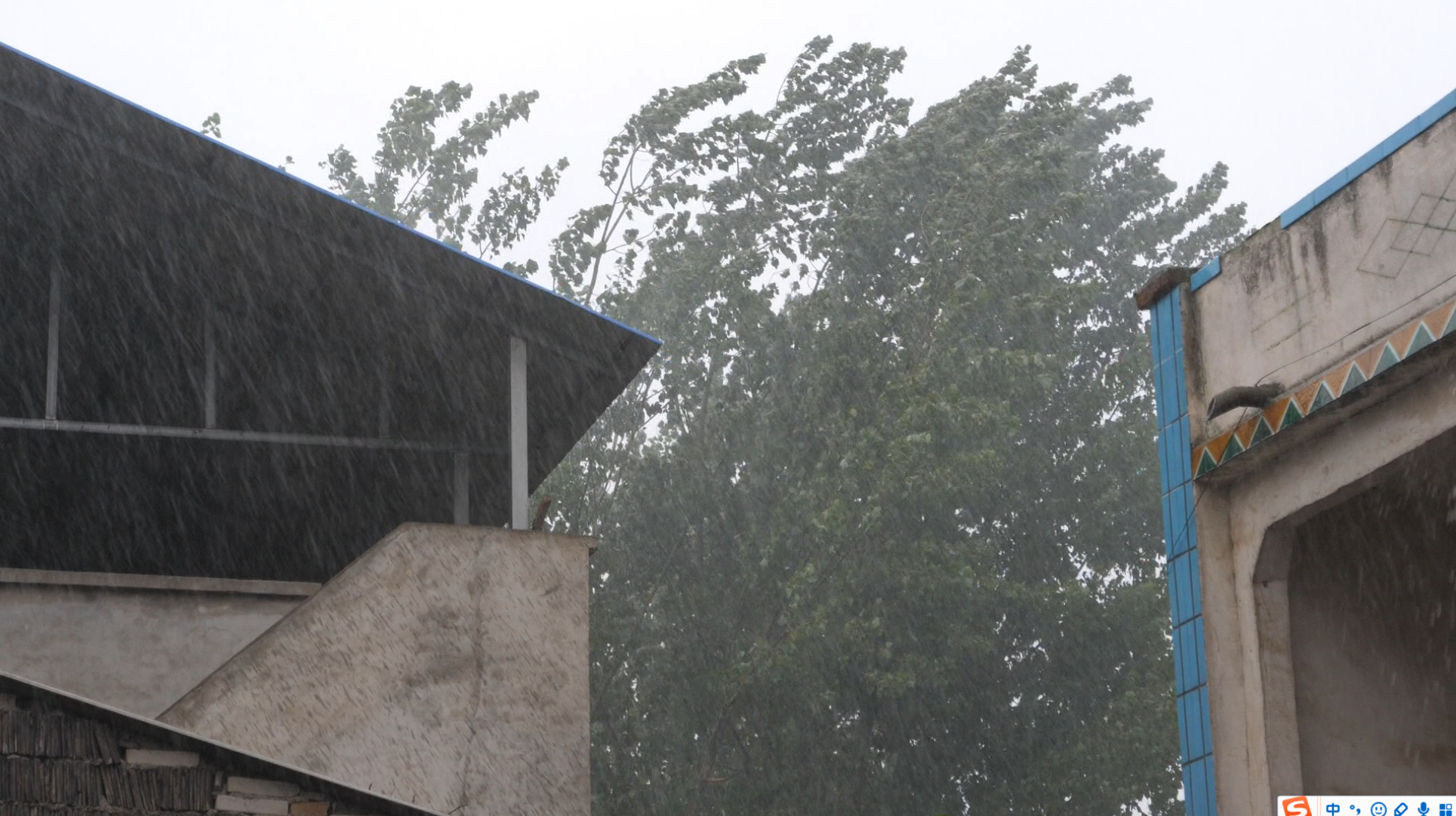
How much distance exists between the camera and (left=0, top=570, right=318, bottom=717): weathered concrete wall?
7773 millimetres

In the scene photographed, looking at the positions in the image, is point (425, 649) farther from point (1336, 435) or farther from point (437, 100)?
point (437, 100)

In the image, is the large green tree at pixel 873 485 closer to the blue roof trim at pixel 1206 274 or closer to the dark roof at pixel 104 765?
the blue roof trim at pixel 1206 274

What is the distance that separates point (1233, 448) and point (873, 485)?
12640 millimetres

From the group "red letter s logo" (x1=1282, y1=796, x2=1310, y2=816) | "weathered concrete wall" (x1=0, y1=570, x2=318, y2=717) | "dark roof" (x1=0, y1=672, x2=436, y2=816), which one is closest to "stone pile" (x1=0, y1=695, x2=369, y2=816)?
"dark roof" (x1=0, y1=672, x2=436, y2=816)

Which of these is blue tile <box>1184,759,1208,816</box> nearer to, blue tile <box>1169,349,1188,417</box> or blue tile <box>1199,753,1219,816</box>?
blue tile <box>1199,753,1219,816</box>

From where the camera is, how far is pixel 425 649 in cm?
751

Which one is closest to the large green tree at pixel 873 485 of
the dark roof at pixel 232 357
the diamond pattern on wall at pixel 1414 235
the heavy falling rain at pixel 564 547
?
the heavy falling rain at pixel 564 547

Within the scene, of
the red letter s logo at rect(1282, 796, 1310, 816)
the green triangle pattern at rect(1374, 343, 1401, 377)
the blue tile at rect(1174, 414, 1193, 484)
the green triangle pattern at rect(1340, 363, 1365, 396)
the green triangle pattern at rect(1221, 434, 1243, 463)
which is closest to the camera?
the green triangle pattern at rect(1374, 343, 1401, 377)

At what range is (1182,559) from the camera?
7836 mm

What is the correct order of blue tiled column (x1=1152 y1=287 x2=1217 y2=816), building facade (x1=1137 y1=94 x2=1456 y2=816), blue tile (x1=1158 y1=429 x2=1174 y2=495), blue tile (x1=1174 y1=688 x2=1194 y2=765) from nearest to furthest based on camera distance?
building facade (x1=1137 y1=94 x2=1456 y2=816) → blue tiled column (x1=1152 y1=287 x2=1217 y2=816) → blue tile (x1=1174 y1=688 x2=1194 y2=765) → blue tile (x1=1158 y1=429 x2=1174 y2=495)

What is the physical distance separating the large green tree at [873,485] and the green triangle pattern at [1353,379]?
12.3 m

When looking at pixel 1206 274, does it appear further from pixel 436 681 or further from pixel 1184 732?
pixel 436 681

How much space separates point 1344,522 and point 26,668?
618 centimetres

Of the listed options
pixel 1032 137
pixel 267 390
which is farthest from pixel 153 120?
pixel 1032 137
